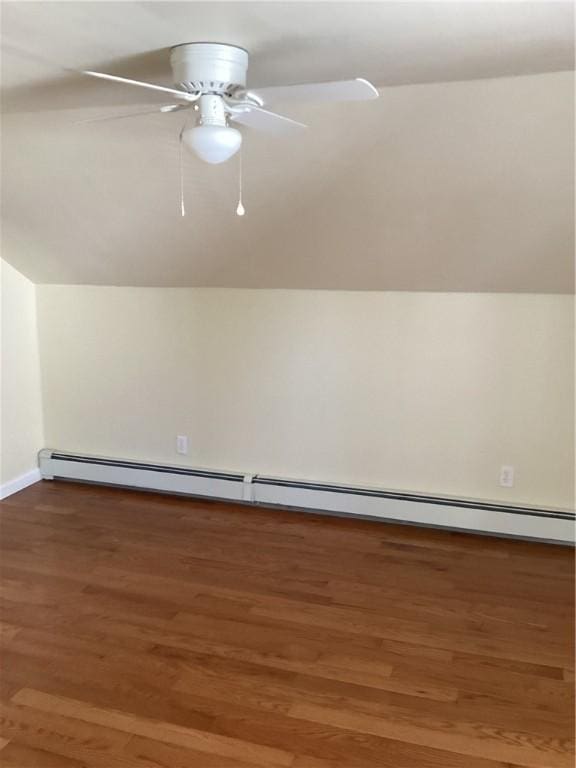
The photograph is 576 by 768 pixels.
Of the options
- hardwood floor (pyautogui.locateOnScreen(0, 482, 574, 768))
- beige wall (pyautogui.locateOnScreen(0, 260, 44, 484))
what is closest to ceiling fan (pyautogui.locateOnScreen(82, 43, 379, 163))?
hardwood floor (pyautogui.locateOnScreen(0, 482, 574, 768))

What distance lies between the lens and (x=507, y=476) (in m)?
3.38

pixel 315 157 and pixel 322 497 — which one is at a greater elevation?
pixel 315 157

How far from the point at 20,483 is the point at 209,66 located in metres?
2.86

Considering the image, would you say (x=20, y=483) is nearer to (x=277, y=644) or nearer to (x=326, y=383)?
(x=326, y=383)

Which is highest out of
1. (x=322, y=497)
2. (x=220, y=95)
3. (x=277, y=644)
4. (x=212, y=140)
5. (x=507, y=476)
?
(x=220, y=95)

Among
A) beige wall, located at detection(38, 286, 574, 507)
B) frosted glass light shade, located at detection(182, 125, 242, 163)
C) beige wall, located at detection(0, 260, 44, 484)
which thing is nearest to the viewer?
frosted glass light shade, located at detection(182, 125, 242, 163)

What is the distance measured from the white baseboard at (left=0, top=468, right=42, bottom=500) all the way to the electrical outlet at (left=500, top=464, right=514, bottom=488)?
2674mm

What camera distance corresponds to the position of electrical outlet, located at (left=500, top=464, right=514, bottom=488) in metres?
3.37

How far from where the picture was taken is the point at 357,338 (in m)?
3.48

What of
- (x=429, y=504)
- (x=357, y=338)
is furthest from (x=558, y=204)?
(x=429, y=504)

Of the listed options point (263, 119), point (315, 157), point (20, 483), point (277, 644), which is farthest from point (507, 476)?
point (20, 483)

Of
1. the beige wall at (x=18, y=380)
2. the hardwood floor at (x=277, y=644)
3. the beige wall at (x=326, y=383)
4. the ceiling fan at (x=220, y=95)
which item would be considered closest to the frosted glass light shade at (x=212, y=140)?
the ceiling fan at (x=220, y=95)

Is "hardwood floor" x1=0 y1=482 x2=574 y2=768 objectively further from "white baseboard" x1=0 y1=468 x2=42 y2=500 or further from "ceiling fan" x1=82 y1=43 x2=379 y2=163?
"ceiling fan" x1=82 y1=43 x2=379 y2=163

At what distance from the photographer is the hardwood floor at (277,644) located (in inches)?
Answer: 81.2
